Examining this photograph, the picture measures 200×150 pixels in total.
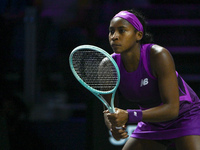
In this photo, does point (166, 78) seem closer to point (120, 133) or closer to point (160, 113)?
point (160, 113)

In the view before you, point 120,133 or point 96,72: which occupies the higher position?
point 96,72

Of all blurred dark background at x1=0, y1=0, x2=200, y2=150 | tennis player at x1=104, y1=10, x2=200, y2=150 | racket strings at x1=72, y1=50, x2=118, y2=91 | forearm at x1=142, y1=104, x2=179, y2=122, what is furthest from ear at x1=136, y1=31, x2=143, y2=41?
blurred dark background at x1=0, y1=0, x2=200, y2=150

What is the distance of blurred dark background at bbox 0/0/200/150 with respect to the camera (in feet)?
13.1

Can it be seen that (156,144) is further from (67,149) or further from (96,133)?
(67,149)

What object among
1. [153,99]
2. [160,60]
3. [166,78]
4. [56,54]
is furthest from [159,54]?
[56,54]

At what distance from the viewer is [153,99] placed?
248 centimetres

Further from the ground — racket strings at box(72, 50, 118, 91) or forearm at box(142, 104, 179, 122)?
racket strings at box(72, 50, 118, 91)

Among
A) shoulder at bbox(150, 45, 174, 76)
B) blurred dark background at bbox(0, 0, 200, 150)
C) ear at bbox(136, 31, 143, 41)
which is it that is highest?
ear at bbox(136, 31, 143, 41)

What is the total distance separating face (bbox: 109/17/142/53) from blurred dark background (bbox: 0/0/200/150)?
1450 millimetres

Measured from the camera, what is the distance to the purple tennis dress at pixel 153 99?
2.40 meters

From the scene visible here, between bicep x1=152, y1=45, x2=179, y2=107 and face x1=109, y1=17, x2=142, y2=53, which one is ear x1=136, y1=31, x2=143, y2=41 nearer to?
face x1=109, y1=17, x2=142, y2=53

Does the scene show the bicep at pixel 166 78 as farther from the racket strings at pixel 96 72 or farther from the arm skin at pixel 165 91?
the racket strings at pixel 96 72

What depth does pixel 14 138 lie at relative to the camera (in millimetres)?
3775

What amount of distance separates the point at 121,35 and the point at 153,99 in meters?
0.45
